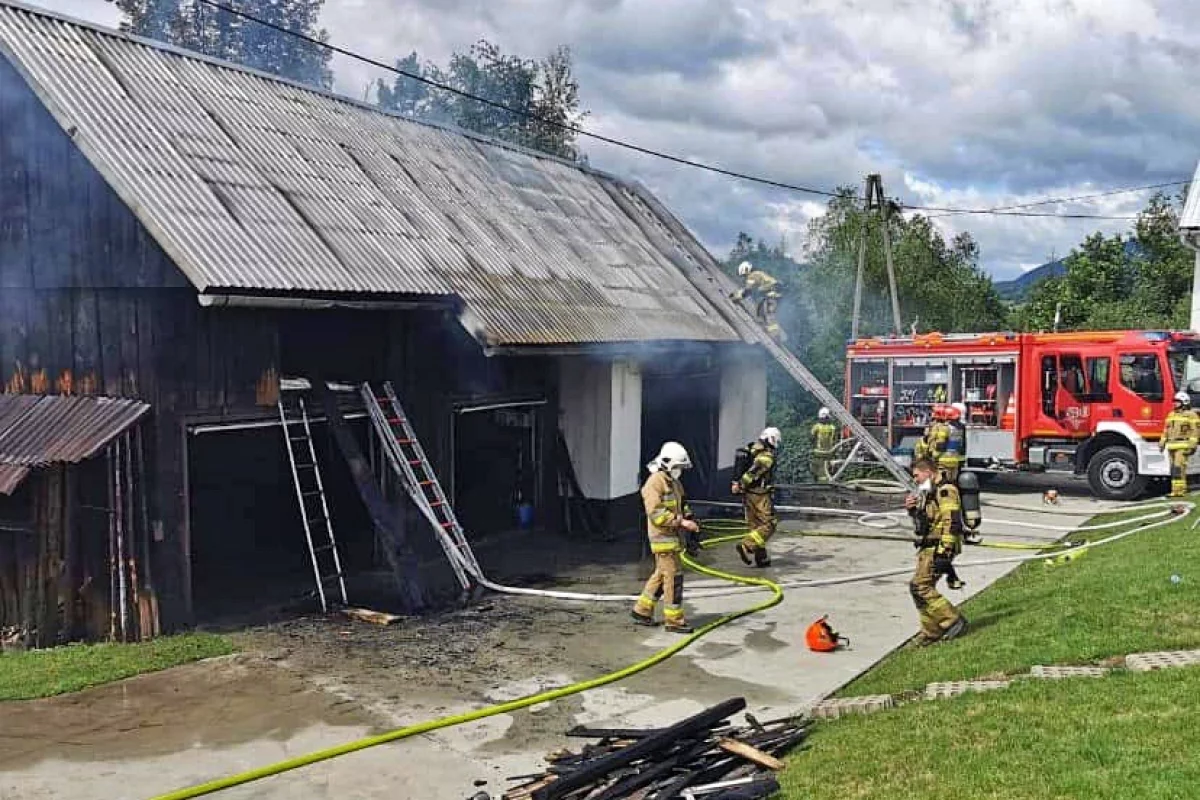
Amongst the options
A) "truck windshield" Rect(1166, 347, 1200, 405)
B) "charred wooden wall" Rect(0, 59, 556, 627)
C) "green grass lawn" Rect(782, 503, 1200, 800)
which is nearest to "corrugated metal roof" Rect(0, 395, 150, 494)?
"charred wooden wall" Rect(0, 59, 556, 627)

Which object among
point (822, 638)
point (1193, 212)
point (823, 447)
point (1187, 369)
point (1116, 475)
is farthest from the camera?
point (1193, 212)

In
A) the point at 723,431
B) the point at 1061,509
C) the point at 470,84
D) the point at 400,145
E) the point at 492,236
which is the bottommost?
the point at 1061,509

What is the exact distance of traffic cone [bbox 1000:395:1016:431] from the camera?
18531 millimetres

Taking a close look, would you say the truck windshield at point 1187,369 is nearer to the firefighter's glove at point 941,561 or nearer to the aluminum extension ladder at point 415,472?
the firefighter's glove at point 941,561

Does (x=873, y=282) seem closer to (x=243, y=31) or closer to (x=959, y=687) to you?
(x=243, y=31)

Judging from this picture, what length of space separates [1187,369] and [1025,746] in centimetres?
1430

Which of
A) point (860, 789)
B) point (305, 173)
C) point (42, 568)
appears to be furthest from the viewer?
point (305, 173)

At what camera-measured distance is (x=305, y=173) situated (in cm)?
1192

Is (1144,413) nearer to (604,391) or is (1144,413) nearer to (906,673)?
(604,391)

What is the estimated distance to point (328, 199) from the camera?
462 inches

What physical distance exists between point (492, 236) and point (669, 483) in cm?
529

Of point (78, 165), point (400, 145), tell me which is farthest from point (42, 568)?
point (400, 145)

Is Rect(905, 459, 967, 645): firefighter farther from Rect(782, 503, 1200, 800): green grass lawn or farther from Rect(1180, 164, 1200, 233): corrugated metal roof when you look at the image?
Rect(1180, 164, 1200, 233): corrugated metal roof

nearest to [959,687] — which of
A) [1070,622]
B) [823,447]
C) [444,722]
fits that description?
[1070,622]
